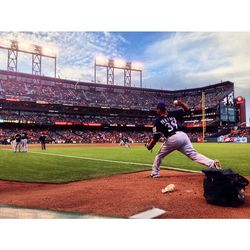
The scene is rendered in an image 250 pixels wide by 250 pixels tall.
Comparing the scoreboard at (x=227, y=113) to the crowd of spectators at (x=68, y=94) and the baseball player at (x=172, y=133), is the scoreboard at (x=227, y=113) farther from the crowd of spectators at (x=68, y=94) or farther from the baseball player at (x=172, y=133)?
the baseball player at (x=172, y=133)

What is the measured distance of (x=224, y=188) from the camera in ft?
14.8

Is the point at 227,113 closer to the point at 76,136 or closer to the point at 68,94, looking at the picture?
the point at 68,94

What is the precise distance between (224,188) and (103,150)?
52.1 feet

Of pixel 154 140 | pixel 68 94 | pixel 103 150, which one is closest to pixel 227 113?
pixel 103 150

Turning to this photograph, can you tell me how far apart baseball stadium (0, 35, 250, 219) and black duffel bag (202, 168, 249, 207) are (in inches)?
4.1

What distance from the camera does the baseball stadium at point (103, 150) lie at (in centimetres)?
488

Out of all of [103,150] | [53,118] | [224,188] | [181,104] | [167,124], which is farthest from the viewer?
[53,118]

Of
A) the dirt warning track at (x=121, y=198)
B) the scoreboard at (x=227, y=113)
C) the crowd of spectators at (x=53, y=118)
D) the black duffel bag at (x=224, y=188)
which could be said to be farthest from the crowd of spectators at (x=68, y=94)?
the black duffel bag at (x=224, y=188)

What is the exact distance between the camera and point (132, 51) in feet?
29.7

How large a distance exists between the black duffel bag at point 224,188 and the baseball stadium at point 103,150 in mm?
105

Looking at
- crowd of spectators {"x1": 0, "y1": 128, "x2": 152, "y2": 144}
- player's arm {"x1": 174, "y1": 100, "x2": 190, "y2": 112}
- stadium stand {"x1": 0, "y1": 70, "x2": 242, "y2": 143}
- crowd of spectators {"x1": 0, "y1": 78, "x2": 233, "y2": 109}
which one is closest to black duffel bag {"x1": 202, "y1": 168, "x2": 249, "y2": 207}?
player's arm {"x1": 174, "y1": 100, "x2": 190, "y2": 112}

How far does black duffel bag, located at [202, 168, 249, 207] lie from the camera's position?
448 cm

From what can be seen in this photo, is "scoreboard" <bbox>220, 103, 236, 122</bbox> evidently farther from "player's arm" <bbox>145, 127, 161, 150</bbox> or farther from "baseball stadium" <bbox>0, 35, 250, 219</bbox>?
"player's arm" <bbox>145, 127, 161, 150</bbox>
